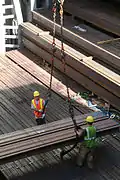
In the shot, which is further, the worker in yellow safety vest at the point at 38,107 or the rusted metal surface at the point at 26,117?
the worker in yellow safety vest at the point at 38,107

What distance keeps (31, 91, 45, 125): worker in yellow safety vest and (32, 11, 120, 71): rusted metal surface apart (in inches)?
127

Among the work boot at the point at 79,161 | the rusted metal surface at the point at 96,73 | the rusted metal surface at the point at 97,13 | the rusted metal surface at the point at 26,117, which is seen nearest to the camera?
the rusted metal surface at the point at 26,117

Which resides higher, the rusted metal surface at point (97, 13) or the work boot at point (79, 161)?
the rusted metal surface at point (97, 13)

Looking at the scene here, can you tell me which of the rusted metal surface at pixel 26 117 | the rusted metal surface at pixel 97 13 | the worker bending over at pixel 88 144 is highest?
the rusted metal surface at pixel 97 13

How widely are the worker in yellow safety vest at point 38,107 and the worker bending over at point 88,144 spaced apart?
1.38 metres

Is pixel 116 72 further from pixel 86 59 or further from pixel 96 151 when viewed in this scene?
pixel 96 151

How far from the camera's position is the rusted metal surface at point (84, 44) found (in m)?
13.3

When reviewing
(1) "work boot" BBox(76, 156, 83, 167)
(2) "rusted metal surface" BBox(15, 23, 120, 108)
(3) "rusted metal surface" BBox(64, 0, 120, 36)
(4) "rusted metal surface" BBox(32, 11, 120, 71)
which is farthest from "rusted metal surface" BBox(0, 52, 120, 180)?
(3) "rusted metal surface" BBox(64, 0, 120, 36)

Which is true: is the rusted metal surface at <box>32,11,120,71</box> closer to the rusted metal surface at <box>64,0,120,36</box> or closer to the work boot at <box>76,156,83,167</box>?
the rusted metal surface at <box>64,0,120,36</box>

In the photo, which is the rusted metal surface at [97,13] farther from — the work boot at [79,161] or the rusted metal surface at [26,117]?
the work boot at [79,161]

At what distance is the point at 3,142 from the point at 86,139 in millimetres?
1912

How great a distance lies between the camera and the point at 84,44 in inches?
571

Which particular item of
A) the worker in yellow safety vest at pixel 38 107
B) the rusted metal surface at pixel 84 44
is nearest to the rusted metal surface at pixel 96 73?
the rusted metal surface at pixel 84 44

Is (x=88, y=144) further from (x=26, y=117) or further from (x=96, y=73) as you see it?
(x=96, y=73)
